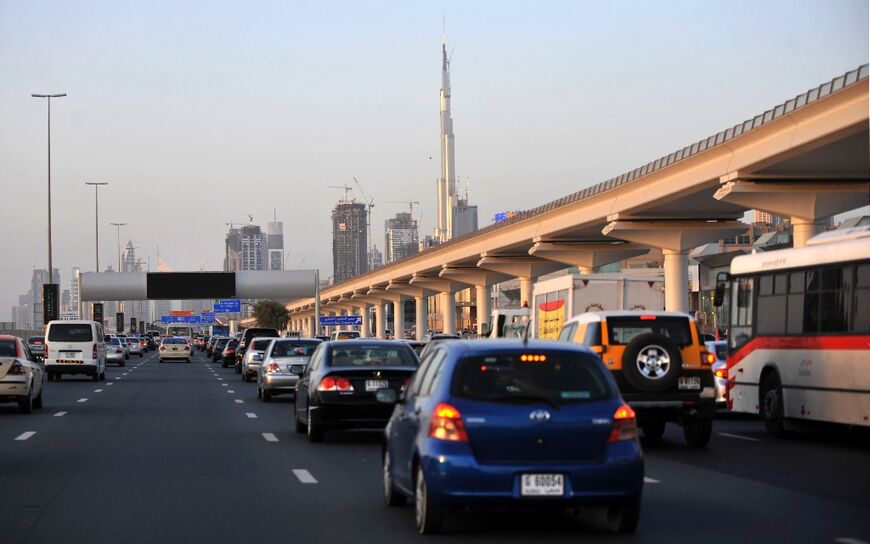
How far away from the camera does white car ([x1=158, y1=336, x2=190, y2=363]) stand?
3401 inches

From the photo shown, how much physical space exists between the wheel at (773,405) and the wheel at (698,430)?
2133mm

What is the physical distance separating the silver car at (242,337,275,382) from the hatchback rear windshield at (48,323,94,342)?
5.71 metres

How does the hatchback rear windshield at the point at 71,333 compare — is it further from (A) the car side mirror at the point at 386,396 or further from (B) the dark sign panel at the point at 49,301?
(B) the dark sign panel at the point at 49,301

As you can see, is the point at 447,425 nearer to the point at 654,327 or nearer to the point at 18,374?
the point at 654,327

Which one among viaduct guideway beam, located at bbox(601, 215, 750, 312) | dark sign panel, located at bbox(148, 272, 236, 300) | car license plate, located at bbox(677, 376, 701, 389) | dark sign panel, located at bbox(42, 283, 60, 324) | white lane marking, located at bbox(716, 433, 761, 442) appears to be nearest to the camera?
car license plate, located at bbox(677, 376, 701, 389)

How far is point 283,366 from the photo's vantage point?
3544 centimetres

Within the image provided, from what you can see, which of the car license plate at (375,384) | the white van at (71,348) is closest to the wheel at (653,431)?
the car license plate at (375,384)

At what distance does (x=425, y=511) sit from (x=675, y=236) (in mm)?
56437

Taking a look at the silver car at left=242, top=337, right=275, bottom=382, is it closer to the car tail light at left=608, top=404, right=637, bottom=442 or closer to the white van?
the white van

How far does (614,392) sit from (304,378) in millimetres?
12495

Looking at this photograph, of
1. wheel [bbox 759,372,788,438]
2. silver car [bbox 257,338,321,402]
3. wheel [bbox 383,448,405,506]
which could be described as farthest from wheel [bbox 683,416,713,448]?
silver car [bbox 257,338,321,402]

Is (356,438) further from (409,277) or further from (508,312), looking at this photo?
(409,277)

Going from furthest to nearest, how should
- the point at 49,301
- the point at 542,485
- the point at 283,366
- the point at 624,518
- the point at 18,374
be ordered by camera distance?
1. the point at 49,301
2. the point at 283,366
3. the point at 18,374
4. the point at 624,518
5. the point at 542,485

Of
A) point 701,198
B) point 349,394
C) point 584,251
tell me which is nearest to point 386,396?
point 349,394
